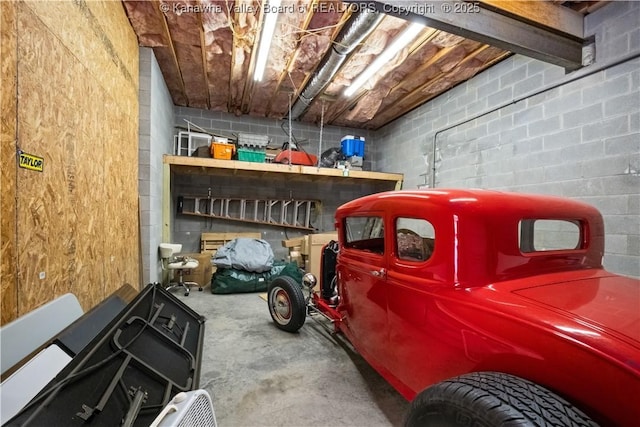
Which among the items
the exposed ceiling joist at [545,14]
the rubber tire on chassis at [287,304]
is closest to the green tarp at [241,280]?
the rubber tire on chassis at [287,304]

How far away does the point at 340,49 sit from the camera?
3285 millimetres

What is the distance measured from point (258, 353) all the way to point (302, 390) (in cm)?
64

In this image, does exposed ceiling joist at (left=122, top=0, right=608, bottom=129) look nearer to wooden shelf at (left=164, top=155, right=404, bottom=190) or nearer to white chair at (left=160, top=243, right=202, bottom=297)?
wooden shelf at (left=164, top=155, right=404, bottom=190)

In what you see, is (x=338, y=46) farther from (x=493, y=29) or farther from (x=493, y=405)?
(x=493, y=405)

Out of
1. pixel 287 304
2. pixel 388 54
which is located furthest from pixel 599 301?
pixel 388 54

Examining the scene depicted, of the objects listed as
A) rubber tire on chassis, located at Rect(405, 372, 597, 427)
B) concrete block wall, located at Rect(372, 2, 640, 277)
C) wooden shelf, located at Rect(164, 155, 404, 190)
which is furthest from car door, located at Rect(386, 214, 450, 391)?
wooden shelf, located at Rect(164, 155, 404, 190)

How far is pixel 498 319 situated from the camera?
105cm

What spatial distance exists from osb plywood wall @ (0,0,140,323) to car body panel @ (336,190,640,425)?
1860 millimetres

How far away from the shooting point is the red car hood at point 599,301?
0.89m

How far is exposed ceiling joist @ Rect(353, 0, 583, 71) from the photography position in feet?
7.61

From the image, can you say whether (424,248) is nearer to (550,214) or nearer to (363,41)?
(550,214)

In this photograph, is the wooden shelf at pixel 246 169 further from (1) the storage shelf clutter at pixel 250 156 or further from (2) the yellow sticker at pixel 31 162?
(2) the yellow sticker at pixel 31 162

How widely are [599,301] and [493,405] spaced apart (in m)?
0.62

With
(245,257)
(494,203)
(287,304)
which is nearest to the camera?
(494,203)
